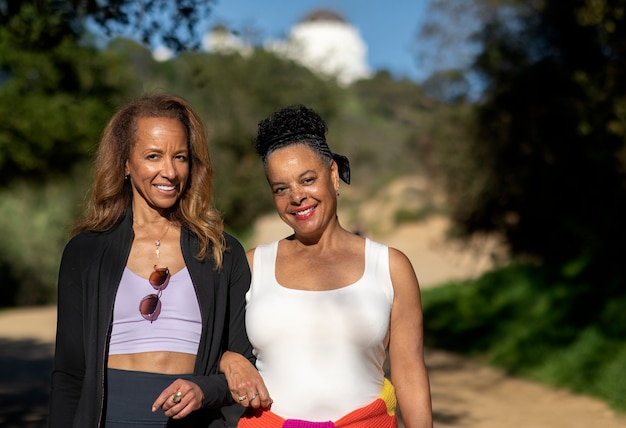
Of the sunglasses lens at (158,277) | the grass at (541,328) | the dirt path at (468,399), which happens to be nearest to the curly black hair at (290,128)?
the sunglasses lens at (158,277)

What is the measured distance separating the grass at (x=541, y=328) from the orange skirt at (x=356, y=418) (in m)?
6.32

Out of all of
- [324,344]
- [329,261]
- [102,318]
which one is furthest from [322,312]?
[102,318]

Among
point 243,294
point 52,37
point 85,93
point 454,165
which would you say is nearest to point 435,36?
point 454,165

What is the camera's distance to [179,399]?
2889 millimetres

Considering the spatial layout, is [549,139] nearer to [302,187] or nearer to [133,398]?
[302,187]

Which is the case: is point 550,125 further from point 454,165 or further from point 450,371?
point 450,371

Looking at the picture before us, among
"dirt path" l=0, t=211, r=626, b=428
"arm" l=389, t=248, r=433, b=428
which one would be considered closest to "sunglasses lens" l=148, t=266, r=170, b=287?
"arm" l=389, t=248, r=433, b=428

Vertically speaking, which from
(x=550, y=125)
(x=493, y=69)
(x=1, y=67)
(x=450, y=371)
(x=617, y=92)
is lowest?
(x=450, y=371)

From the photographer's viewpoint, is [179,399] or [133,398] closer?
[179,399]

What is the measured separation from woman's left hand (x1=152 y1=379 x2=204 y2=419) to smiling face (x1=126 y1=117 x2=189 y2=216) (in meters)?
0.69

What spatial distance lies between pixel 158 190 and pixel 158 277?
0.32m

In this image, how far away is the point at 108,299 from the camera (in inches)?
121

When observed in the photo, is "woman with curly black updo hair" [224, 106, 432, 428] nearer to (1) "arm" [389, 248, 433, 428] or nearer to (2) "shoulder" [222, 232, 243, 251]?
(1) "arm" [389, 248, 433, 428]

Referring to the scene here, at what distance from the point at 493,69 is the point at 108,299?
1313cm
